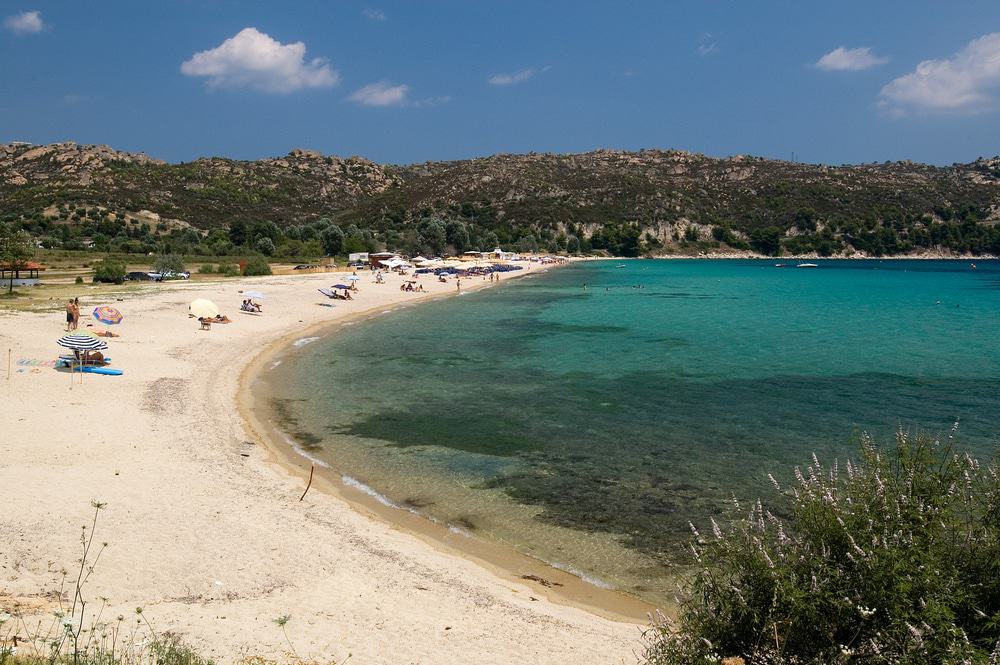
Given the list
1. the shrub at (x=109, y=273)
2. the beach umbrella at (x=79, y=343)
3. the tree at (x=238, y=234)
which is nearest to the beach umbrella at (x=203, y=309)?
the beach umbrella at (x=79, y=343)

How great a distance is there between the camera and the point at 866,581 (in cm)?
467

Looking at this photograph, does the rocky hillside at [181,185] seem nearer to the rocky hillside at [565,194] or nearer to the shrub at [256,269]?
the rocky hillside at [565,194]

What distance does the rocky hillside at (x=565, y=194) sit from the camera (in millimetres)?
125312

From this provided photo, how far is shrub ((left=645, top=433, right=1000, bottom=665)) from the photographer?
448 cm

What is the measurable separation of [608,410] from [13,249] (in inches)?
1415

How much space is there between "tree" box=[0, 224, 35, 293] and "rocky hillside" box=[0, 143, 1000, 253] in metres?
76.0

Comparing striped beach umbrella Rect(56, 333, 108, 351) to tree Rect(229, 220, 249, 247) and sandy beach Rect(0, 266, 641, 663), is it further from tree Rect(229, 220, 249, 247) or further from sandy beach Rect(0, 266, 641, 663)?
tree Rect(229, 220, 249, 247)

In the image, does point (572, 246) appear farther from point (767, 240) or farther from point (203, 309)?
point (203, 309)

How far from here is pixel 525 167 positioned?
17250 cm

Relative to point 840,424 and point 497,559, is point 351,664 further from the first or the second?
point 840,424

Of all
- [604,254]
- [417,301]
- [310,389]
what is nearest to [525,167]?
[604,254]

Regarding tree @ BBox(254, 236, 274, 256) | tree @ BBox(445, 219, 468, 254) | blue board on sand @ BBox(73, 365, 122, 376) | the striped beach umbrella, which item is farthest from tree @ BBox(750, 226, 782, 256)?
the striped beach umbrella

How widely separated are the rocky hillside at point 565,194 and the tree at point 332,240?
95.9 feet

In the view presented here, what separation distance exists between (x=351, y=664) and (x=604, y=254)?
14063cm
